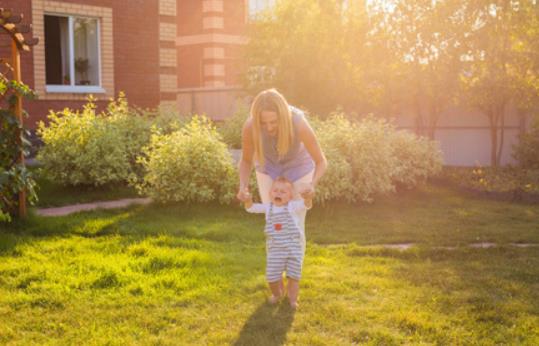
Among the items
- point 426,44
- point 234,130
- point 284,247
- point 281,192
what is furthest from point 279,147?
point 426,44

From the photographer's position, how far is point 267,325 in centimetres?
433

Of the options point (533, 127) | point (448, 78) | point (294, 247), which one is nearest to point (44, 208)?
point (294, 247)

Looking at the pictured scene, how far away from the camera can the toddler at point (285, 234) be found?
15.4 ft

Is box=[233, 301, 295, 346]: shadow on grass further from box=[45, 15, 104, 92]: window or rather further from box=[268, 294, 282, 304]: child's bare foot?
box=[45, 15, 104, 92]: window

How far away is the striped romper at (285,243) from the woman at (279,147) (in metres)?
0.20

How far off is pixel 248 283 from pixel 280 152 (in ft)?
4.43

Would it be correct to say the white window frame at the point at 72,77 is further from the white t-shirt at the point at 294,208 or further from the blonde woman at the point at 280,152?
the white t-shirt at the point at 294,208

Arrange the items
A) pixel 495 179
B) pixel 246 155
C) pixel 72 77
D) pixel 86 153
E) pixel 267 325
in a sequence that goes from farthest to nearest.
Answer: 1. pixel 72 77
2. pixel 495 179
3. pixel 86 153
4. pixel 246 155
5. pixel 267 325

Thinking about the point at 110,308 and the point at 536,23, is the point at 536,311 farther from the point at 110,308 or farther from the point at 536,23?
the point at 536,23

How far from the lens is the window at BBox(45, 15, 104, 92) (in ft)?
46.1

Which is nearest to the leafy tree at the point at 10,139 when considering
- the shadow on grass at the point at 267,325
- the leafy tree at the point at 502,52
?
the shadow on grass at the point at 267,325

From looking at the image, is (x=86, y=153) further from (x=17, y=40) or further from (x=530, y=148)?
(x=530, y=148)

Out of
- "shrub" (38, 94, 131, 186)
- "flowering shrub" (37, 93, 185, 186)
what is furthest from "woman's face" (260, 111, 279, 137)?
"shrub" (38, 94, 131, 186)

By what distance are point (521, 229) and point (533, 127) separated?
7075mm
